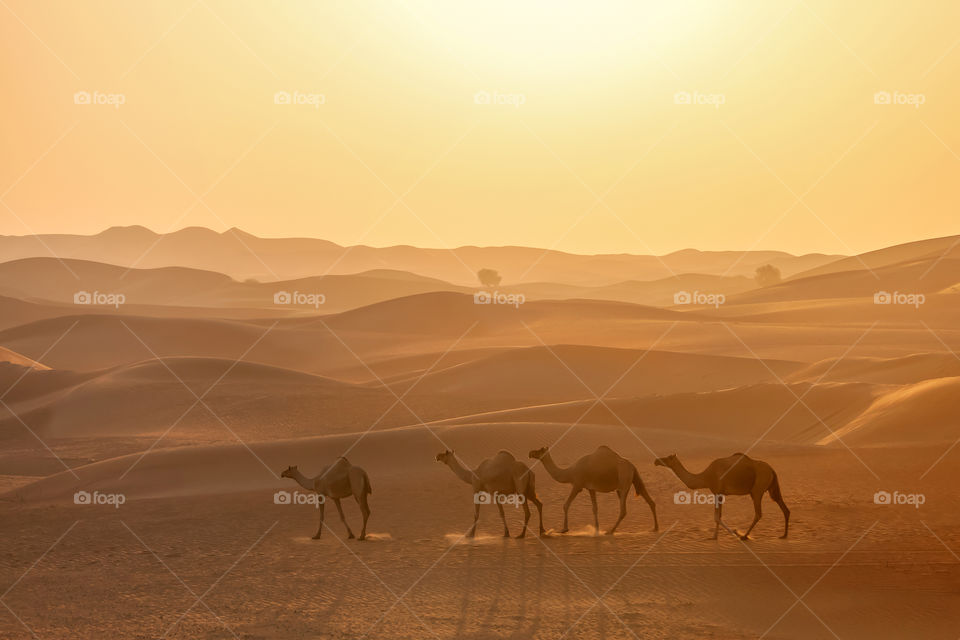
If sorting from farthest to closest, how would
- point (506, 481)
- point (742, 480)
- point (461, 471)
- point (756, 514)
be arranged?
1. point (461, 471)
2. point (506, 481)
3. point (742, 480)
4. point (756, 514)

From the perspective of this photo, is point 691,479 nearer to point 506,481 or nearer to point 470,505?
point 506,481

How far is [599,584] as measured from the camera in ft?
40.0

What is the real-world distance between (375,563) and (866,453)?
43.1 ft

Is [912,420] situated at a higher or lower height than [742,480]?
higher

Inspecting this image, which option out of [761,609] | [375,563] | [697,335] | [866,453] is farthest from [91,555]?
[697,335]

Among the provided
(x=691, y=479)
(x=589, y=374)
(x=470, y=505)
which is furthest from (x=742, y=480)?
(x=589, y=374)

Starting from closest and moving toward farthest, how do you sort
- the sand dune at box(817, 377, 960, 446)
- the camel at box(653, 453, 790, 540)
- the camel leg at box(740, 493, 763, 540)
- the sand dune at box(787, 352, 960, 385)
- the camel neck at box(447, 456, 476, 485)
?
the camel leg at box(740, 493, 763, 540), the camel at box(653, 453, 790, 540), the camel neck at box(447, 456, 476, 485), the sand dune at box(817, 377, 960, 446), the sand dune at box(787, 352, 960, 385)

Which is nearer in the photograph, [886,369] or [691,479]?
[691,479]

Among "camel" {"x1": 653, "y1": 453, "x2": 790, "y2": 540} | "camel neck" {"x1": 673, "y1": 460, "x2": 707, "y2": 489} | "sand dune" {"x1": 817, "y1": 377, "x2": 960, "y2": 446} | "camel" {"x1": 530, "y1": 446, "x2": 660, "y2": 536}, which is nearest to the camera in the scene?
"camel" {"x1": 653, "y1": 453, "x2": 790, "y2": 540}

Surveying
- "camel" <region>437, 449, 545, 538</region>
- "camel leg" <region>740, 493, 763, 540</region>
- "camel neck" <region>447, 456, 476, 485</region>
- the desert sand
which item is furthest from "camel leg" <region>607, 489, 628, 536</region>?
"camel neck" <region>447, 456, 476, 485</region>

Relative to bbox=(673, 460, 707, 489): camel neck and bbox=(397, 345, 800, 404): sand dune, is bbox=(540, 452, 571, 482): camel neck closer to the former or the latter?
bbox=(673, 460, 707, 489): camel neck

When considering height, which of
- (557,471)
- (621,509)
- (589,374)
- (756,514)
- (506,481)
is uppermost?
(589,374)

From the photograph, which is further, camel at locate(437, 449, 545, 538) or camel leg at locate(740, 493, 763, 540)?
camel at locate(437, 449, 545, 538)

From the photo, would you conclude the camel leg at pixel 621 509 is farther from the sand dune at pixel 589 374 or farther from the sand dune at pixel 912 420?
the sand dune at pixel 589 374
